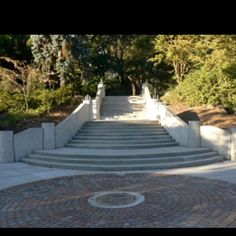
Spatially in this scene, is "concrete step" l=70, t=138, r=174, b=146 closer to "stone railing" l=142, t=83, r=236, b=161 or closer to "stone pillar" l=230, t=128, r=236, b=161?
"stone railing" l=142, t=83, r=236, b=161

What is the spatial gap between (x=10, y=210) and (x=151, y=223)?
8.77ft

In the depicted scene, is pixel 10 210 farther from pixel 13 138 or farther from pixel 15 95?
pixel 15 95

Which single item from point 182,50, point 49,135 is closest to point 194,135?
point 49,135

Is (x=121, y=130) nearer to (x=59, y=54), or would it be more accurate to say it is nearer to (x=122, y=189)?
(x=122, y=189)

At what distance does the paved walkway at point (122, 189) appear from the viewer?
6305mm

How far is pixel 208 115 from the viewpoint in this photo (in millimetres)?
18969

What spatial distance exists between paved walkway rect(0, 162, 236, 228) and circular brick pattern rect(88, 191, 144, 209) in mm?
150

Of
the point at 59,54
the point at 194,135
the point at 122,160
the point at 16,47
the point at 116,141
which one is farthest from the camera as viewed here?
the point at 16,47

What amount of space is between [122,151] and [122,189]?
13.3ft

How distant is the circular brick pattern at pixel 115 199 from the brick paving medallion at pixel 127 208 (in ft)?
0.50

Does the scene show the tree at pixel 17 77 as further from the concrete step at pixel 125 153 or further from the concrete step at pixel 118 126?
the concrete step at pixel 125 153

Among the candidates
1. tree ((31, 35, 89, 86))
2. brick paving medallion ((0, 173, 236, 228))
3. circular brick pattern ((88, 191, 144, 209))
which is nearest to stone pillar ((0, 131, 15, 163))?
brick paving medallion ((0, 173, 236, 228))
